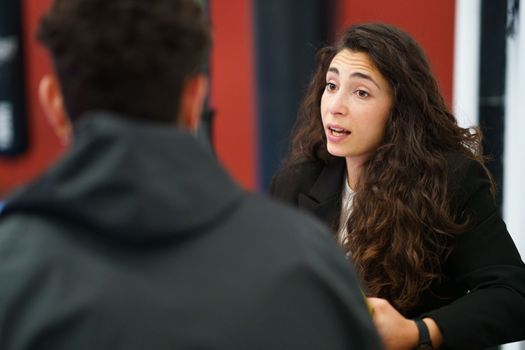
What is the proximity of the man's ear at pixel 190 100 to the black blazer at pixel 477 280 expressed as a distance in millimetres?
864

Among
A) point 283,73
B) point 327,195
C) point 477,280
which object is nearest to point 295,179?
point 327,195

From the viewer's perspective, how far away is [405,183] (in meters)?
1.69

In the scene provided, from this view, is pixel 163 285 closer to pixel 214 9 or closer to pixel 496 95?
pixel 496 95

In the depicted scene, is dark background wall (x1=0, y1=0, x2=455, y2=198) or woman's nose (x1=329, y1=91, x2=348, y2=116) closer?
woman's nose (x1=329, y1=91, x2=348, y2=116)

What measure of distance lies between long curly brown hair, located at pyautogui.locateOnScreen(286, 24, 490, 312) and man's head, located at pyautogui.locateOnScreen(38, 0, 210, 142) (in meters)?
0.95

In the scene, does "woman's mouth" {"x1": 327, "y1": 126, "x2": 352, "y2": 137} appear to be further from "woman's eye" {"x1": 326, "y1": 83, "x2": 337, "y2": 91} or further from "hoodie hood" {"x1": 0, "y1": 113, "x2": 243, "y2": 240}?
"hoodie hood" {"x1": 0, "y1": 113, "x2": 243, "y2": 240}

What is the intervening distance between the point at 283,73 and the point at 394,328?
2235 mm

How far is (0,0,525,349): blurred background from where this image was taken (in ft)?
7.44

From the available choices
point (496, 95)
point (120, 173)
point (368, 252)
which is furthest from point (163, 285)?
point (496, 95)

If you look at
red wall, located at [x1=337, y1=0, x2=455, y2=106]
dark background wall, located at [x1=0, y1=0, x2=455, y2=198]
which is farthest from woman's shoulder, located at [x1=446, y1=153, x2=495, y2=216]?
dark background wall, located at [x1=0, y1=0, x2=455, y2=198]

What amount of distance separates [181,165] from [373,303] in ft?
2.59

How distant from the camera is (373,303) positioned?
1428mm

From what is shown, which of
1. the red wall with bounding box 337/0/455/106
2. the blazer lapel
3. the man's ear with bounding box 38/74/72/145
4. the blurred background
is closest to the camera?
the man's ear with bounding box 38/74/72/145

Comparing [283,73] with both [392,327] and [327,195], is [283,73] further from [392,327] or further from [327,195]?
[392,327]
